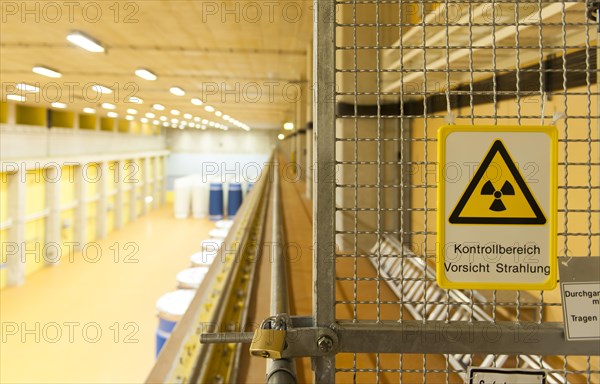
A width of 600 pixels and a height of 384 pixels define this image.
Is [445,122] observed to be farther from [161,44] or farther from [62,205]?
[62,205]

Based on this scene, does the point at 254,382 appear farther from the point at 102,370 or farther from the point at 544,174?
the point at 102,370

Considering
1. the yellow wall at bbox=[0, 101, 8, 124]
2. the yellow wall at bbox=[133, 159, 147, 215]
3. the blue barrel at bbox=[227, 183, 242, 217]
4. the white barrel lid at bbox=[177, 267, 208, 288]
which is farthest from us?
the yellow wall at bbox=[133, 159, 147, 215]

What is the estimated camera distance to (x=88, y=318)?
28.5 ft

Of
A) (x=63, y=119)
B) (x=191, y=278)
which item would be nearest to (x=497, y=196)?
(x=191, y=278)

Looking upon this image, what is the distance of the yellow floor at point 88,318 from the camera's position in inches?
233

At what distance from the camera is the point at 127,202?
65.2ft

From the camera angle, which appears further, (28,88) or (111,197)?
(111,197)

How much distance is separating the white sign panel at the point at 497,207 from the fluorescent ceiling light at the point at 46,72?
7668mm

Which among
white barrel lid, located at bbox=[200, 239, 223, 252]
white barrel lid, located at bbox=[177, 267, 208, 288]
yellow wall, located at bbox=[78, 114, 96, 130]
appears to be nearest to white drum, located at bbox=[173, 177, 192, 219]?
yellow wall, located at bbox=[78, 114, 96, 130]

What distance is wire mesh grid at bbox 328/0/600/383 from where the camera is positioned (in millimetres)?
720

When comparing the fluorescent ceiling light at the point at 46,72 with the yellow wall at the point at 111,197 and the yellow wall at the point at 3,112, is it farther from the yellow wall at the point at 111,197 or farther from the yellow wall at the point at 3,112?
the yellow wall at the point at 111,197

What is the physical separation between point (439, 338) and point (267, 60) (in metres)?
5.93

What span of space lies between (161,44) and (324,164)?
5007 mm

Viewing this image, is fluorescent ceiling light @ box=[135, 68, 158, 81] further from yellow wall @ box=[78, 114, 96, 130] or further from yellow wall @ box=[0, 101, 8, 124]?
yellow wall @ box=[78, 114, 96, 130]
